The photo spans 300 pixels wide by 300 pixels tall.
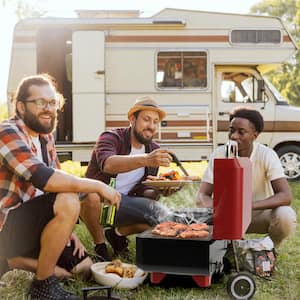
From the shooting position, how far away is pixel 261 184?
A: 138 inches

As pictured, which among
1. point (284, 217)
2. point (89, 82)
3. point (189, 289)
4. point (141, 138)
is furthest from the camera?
point (89, 82)

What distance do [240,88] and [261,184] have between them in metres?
4.71

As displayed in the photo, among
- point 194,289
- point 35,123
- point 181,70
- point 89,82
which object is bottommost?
point 194,289

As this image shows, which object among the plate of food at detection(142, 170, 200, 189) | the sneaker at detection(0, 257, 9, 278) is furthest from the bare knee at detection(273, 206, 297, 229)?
the sneaker at detection(0, 257, 9, 278)

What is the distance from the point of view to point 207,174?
3514mm

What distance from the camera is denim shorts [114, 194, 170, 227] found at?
3408mm

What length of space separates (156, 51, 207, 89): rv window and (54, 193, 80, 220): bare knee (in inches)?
212

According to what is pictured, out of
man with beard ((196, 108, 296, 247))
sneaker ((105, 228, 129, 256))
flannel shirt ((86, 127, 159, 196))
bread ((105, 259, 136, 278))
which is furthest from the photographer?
sneaker ((105, 228, 129, 256))

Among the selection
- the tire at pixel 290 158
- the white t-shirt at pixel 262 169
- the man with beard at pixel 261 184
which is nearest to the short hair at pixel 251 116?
the man with beard at pixel 261 184

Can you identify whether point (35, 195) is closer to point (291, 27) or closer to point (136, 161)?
point (136, 161)

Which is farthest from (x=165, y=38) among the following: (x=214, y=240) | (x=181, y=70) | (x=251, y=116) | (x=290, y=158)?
(x=214, y=240)

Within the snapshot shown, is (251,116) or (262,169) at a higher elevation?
(251,116)

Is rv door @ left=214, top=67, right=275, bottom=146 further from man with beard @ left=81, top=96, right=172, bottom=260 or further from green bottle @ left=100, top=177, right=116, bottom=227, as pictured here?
green bottle @ left=100, top=177, right=116, bottom=227

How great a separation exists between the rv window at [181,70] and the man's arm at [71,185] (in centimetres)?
537
